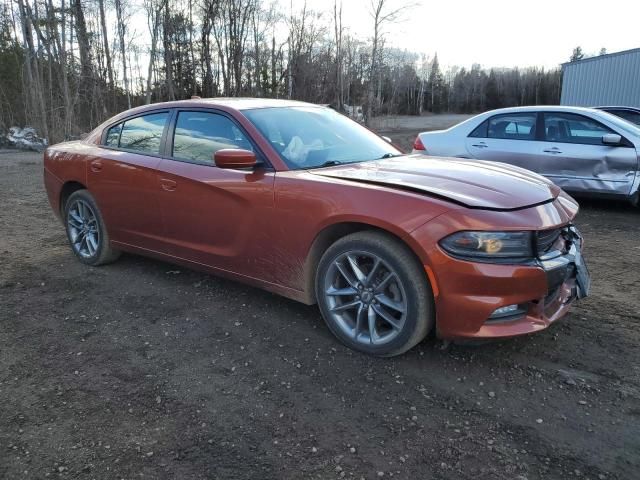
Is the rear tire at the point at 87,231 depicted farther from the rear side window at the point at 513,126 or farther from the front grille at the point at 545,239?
the rear side window at the point at 513,126

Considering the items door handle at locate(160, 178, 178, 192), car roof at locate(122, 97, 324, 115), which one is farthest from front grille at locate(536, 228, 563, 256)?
door handle at locate(160, 178, 178, 192)

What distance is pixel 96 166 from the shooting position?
4.63 metres

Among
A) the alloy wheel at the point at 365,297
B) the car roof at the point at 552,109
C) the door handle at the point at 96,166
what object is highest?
the car roof at the point at 552,109

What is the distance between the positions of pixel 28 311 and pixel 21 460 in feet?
6.43

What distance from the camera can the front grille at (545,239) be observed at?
2781 millimetres

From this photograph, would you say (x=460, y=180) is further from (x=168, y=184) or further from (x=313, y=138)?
(x=168, y=184)

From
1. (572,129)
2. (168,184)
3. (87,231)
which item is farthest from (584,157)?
(87,231)

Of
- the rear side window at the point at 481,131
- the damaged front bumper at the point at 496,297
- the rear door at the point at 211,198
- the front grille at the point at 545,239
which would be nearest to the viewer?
the damaged front bumper at the point at 496,297

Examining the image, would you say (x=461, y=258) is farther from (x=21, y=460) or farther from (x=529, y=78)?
(x=529, y=78)

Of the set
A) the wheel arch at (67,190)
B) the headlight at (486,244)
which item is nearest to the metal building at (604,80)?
the headlight at (486,244)

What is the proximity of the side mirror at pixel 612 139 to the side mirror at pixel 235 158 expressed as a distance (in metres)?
5.28

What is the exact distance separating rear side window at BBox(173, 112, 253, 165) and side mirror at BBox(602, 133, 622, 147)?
17.0 feet

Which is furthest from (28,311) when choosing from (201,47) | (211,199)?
(201,47)

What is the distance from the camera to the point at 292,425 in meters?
2.47
